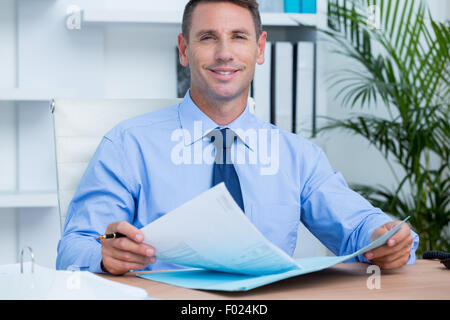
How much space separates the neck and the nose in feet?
0.32

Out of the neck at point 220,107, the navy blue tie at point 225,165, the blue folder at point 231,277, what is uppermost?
the neck at point 220,107

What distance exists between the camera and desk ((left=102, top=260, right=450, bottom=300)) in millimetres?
712

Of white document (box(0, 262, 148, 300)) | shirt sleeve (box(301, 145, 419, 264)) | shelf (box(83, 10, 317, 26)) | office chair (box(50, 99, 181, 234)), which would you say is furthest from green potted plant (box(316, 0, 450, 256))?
white document (box(0, 262, 148, 300))

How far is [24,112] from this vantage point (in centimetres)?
224

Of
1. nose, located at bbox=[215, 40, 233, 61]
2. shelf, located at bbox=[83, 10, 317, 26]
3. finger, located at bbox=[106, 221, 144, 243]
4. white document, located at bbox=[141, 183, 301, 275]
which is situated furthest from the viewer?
shelf, located at bbox=[83, 10, 317, 26]

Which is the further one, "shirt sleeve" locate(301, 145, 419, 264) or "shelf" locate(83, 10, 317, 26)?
"shelf" locate(83, 10, 317, 26)

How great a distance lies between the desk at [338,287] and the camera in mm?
712

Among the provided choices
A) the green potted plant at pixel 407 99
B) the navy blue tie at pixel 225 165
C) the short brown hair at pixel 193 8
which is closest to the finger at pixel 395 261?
the navy blue tie at pixel 225 165

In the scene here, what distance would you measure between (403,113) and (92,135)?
131 centimetres

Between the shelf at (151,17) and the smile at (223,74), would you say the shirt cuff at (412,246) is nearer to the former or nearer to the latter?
the smile at (223,74)

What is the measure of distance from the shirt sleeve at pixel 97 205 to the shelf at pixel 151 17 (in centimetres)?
105

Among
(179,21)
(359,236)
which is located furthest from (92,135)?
(179,21)

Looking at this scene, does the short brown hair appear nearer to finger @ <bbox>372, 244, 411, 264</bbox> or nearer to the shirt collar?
the shirt collar

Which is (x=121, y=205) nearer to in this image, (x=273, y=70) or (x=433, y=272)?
(x=433, y=272)
